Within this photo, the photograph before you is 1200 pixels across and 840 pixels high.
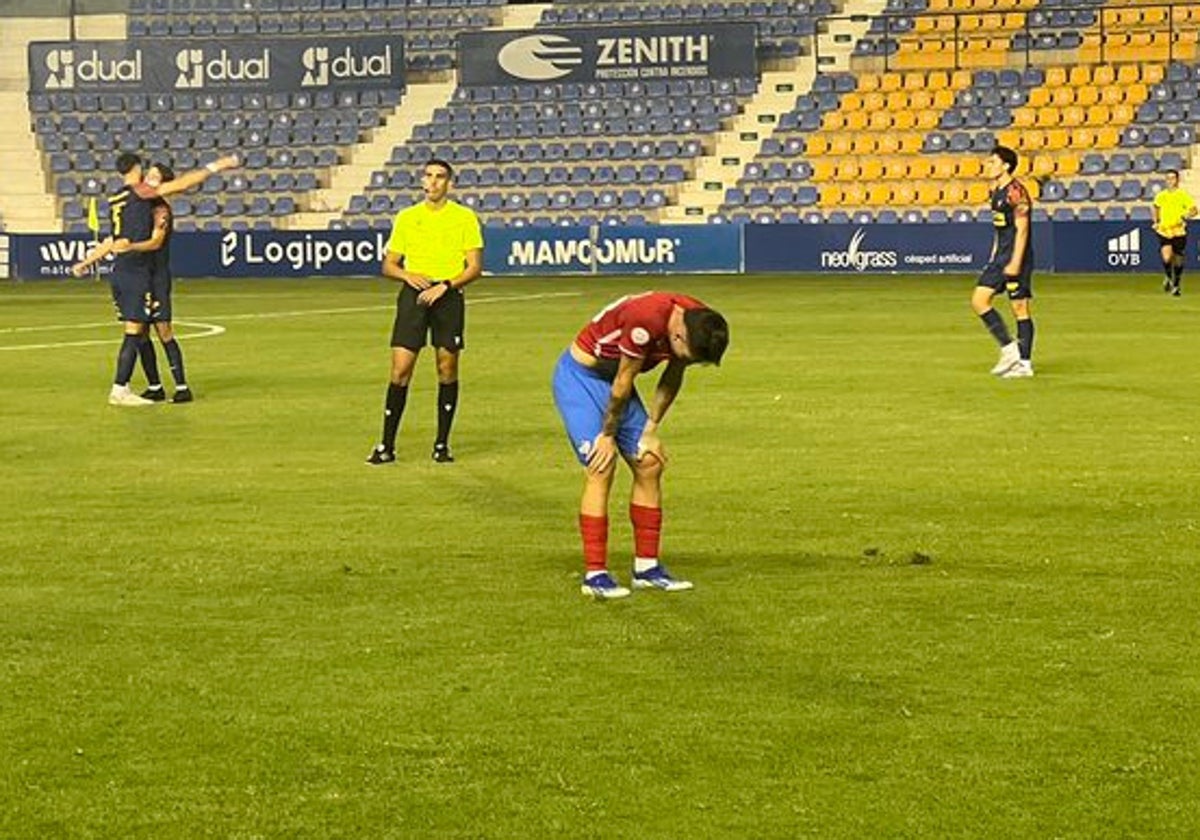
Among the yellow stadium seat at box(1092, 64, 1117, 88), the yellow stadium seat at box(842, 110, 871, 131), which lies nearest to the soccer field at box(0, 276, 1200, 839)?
the yellow stadium seat at box(1092, 64, 1117, 88)

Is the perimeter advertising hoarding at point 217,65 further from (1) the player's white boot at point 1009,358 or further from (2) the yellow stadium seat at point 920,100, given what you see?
(1) the player's white boot at point 1009,358

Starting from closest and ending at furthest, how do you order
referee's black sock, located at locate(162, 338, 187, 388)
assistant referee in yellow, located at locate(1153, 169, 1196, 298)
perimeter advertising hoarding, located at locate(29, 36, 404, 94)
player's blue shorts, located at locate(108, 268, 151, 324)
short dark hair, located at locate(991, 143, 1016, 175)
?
player's blue shorts, located at locate(108, 268, 151, 324), referee's black sock, located at locate(162, 338, 187, 388), short dark hair, located at locate(991, 143, 1016, 175), assistant referee in yellow, located at locate(1153, 169, 1196, 298), perimeter advertising hoarding, located at locate(29, 36, 404, 94)

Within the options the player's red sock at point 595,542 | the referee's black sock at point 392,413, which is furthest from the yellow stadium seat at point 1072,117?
the player's red sock at point 595,542

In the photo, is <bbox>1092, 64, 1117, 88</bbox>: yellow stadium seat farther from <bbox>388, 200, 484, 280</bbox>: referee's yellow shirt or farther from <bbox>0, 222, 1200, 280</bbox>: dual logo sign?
<bbox>388, 200, 484, 280</bbox>: referee's yellow shirt

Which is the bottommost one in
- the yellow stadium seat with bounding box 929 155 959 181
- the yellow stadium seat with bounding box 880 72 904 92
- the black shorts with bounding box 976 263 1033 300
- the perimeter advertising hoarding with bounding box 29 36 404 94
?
the black shorts with bounding box 976 263 1033 300

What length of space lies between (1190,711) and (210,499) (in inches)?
307

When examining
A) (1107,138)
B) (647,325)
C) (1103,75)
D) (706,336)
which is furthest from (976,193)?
(706,336)

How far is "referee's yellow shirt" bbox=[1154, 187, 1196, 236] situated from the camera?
41125 millimetres

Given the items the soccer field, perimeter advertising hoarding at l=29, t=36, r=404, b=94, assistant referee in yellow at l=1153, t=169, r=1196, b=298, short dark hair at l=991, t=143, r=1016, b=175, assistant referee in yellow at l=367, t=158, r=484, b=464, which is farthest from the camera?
perimeter advertising hoarding at l=29, t=36, r=404, b=94

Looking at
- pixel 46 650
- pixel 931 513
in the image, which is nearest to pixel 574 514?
pixel 931 513

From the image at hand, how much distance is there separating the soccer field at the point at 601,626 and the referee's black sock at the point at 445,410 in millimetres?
237

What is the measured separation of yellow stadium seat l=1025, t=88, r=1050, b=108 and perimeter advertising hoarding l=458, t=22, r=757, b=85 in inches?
244

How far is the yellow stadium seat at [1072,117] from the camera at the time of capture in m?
54.2

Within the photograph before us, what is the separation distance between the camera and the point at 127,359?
72.2ft
